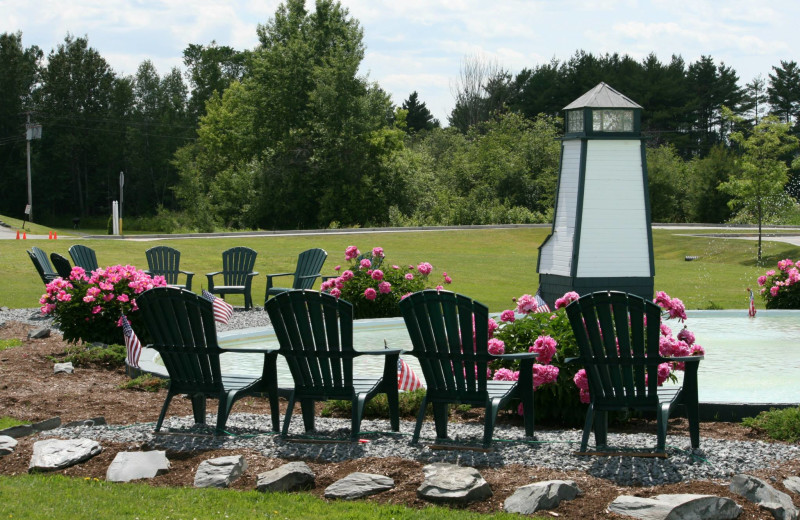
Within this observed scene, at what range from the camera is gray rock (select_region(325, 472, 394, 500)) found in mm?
4191

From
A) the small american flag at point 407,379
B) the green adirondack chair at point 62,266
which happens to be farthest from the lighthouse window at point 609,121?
the green adirondack chair at point 62,266

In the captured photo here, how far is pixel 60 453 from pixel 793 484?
3652 millimetres

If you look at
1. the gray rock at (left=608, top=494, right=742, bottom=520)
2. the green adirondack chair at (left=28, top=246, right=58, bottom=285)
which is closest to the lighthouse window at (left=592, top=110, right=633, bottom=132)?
the green adirondack chair at (left=28, top=246, right=58, bottom=285)

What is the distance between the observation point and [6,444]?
5.05 meters

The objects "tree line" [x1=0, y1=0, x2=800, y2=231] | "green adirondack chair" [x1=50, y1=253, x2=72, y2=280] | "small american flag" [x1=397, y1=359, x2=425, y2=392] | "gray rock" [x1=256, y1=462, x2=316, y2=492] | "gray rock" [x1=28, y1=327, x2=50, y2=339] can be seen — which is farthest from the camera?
"tree line" [x1=0, y1=0, x2=800, y2=231]

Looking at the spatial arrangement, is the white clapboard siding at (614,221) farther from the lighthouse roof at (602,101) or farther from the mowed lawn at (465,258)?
the mowed lawn at (465,258)

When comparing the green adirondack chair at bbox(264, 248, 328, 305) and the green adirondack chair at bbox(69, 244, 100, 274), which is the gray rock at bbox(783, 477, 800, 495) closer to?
the green adirondack chair at bbox(264, 248, 328, 305)

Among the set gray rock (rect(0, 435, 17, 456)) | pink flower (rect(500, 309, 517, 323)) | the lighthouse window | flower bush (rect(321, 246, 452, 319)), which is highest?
the lighthouse window

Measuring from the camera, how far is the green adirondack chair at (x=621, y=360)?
15.7 feet

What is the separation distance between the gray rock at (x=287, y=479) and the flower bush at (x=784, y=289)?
36.3 ft

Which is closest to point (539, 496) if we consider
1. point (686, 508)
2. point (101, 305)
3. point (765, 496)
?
point (686, 508)

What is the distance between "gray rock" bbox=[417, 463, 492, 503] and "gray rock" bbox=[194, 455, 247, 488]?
961mm

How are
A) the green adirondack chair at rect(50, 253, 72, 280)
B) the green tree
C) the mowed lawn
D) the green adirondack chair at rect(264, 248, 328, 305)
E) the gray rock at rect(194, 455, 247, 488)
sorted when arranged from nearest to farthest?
the gray rock at rect(194, 455, 247, 488), the green adirondack chair at rect(50, 253, 72, 280), the green adirondack chair at rect(264, 248, 328, 305), the mowed lawn, the green tree

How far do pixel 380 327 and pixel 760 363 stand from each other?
14.8 ft
